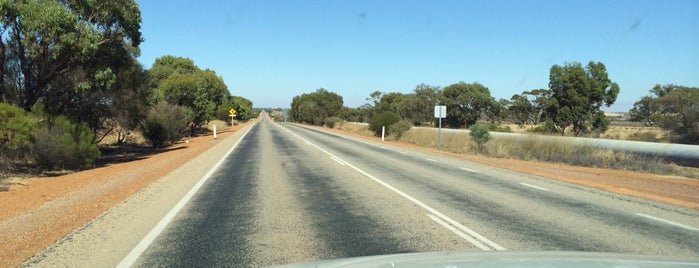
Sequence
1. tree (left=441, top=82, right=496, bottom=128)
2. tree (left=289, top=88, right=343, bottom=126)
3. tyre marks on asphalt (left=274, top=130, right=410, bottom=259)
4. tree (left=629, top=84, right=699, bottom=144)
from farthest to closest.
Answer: tree (left=289, top=88, right=343, bottom=126) → tree (left=441, top=82, right=496, bottom=128) → tree (left=629, top=84, right=699, bottom=144) → tyre marks on asphalt (left=274, top=130, right=410, bottom=259)

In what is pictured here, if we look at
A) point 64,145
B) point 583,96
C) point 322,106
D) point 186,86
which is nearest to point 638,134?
point 583,96

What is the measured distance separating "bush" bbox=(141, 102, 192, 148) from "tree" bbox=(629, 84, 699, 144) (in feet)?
110

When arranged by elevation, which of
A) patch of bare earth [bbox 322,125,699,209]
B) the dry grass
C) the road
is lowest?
patch of bare earth [bbox 322,125,699,209]

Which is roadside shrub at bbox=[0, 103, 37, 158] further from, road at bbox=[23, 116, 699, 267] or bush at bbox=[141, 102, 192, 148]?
bush at bbox=[141, 102, 192, 148]

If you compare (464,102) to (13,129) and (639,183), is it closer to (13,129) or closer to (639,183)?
(639,183)

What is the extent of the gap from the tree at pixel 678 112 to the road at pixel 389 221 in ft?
84.9

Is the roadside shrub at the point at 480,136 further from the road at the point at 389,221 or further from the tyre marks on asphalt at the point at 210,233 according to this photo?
the tyre marks on asphalt at the point at 210,233

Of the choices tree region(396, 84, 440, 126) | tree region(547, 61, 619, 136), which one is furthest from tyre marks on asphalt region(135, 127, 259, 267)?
tree region(396, 84, 440, 126)

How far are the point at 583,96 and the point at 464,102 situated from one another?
2854 cm

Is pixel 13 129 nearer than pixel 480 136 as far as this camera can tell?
Yes

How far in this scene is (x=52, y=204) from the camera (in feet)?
34.3

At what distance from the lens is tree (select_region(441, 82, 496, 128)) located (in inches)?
3029

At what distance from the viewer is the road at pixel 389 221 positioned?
20.4 ft

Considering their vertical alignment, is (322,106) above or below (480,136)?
above
